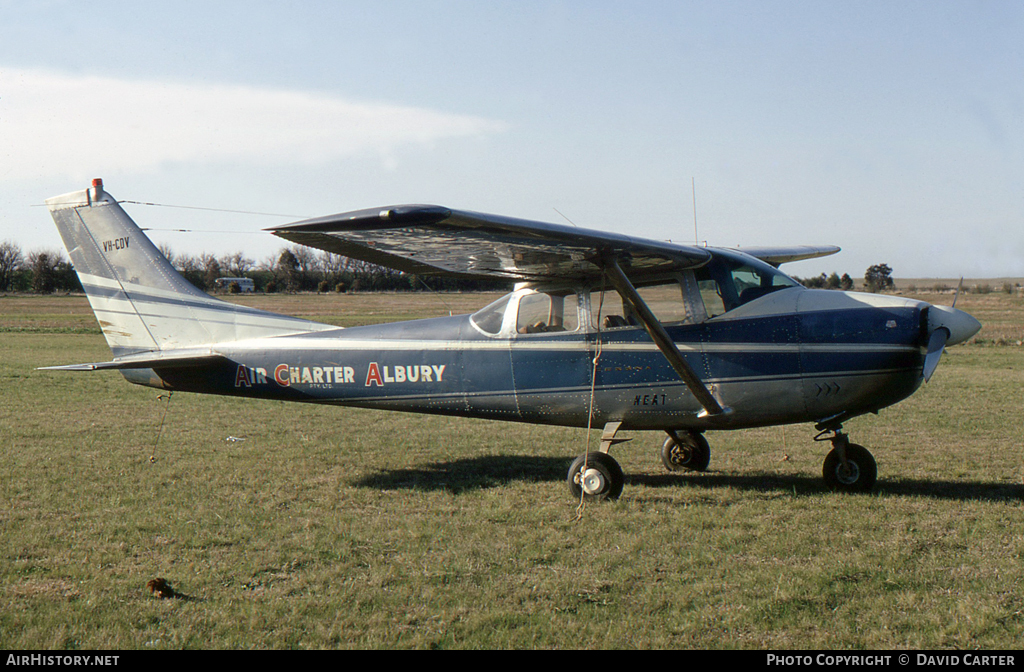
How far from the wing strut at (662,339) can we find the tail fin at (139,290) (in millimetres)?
4052

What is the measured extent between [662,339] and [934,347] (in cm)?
235

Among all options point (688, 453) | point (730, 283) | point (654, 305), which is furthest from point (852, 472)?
point (654, 305)

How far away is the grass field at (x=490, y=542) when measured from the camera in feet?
14.5

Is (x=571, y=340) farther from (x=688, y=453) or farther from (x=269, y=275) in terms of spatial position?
(x=269, y=275)

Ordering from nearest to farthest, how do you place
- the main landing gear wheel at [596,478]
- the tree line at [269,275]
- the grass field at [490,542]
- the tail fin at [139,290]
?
1. the grass field at [490,542]
2. the main landing gear wheel at [596,478]
3. the tail fin at [139,290]
4. the tree line at [269,275]

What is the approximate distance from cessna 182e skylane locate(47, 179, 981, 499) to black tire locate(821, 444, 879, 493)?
0.02 metres

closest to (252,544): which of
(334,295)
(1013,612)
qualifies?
(1013,612)

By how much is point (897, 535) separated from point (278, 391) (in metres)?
6.50

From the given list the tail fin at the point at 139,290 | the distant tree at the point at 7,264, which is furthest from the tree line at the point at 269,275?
the tail fin at the point at 139,290

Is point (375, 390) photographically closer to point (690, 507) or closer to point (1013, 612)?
point (690, 507)

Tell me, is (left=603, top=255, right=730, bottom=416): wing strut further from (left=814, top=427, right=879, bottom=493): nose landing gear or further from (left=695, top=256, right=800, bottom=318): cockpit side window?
(left=814, top=427, right=879, bottom=493): nose landing gear

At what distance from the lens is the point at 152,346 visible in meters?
9.56

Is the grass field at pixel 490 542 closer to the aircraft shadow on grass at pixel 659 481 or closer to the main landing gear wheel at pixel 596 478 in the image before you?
the aircraft shadow on grass at pixel 659 481

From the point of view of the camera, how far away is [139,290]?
9500 millimetres
